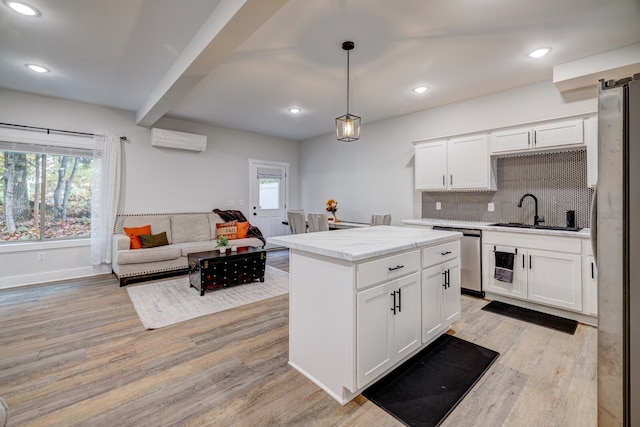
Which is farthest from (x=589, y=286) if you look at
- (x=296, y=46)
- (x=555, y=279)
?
(x=296, y=46)

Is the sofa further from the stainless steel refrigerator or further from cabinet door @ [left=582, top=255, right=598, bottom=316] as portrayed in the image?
the stainless steel refrigerator

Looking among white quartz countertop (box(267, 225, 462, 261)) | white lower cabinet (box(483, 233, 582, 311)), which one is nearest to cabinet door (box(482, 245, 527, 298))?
white lower cabinet (box(483, 233, 582, 311))

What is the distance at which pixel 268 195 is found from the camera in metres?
6.82

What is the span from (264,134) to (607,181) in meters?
6.27

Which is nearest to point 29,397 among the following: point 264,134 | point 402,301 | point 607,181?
point 402,301

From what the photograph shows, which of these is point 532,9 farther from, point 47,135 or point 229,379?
point 47,135

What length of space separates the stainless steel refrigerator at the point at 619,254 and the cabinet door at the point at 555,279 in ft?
8.34

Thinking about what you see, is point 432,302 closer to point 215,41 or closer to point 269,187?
point 215,41

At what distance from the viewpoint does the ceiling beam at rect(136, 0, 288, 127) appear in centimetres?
189

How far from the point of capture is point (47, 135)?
4.19 meters

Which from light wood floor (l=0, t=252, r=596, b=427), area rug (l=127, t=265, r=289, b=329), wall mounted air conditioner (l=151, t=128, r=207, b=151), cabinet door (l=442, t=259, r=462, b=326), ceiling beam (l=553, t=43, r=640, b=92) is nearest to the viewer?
light wood floor (l=0, t=252, r=596, b=427)

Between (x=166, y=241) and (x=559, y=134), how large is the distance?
5507 mm

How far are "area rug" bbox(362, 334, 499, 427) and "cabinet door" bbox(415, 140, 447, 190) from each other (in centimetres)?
237

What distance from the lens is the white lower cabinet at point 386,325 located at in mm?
1730
